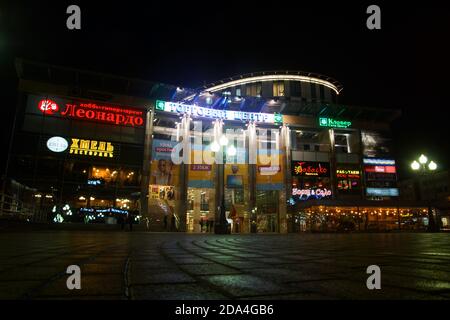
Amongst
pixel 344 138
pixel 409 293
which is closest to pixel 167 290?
pixel 409 293

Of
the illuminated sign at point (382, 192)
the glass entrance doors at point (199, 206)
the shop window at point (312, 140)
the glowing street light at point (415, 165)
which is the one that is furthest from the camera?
the shop window at point (312, 140)

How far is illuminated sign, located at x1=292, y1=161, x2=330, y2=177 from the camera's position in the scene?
1676 inches

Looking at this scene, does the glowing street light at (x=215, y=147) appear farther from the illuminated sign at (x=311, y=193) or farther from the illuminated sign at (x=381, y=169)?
the illuminated sign at (x=381, y=169)

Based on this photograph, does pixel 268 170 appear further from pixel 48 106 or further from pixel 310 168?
pixel 48 106

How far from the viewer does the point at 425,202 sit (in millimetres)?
38750

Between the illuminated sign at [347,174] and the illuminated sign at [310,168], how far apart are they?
1.55 m

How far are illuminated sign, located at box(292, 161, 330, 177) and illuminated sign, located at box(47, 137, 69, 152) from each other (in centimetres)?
2672

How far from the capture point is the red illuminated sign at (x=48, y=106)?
33188mm

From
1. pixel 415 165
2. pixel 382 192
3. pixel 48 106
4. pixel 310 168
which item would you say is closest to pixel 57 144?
pixel 48 106

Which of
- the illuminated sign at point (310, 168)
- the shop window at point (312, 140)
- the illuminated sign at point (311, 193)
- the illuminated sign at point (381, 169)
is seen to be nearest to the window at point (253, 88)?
the shop window at point (312, 140)

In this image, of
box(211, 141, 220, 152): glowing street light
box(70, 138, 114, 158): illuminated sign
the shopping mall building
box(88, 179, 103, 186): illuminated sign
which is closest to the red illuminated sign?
the shopping mall building

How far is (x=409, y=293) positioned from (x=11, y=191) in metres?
30.1

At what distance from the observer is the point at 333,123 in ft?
148
